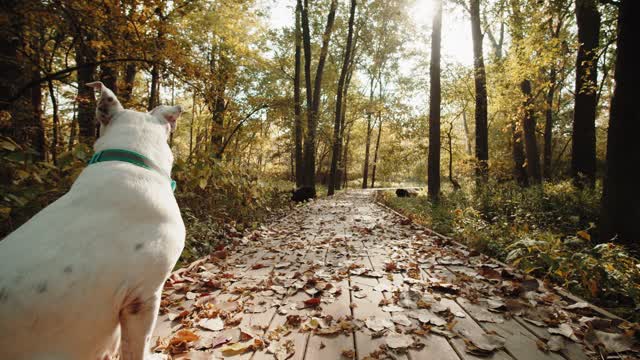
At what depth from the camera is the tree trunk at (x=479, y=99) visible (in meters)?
11.5

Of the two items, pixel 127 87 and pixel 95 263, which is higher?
pixel 127 87

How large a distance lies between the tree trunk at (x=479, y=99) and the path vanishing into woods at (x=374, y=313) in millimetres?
8571

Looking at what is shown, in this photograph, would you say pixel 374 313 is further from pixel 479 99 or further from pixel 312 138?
pixel 312 138

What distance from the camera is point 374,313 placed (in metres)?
2.52

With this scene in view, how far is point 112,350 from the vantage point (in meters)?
1.47

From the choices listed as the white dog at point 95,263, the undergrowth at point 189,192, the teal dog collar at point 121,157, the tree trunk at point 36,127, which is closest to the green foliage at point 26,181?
the undergrowth at point 189,192

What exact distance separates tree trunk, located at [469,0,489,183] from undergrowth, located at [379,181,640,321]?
225cm

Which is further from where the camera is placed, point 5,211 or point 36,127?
point 36,127

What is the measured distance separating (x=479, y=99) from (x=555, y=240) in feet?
29.9

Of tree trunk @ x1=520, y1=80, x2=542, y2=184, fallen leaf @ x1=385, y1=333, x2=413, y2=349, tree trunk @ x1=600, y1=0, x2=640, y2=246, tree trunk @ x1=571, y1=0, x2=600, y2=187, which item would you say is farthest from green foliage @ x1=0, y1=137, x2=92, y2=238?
tree trunk @ x1=520, y1=80, x2=542, y2=184

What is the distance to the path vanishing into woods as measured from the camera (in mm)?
1973

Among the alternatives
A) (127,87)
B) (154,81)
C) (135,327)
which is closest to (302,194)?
(154,81)

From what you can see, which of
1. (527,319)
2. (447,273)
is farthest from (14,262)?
(447,273)

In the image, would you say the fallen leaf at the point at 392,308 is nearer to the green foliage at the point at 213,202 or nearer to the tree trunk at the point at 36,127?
the green foliage at the point at 213,202
